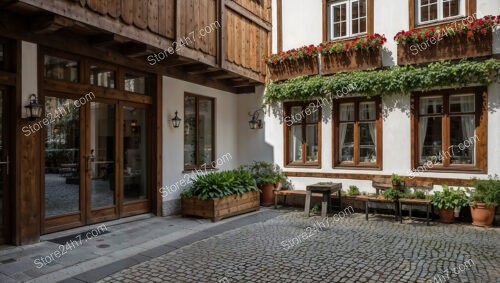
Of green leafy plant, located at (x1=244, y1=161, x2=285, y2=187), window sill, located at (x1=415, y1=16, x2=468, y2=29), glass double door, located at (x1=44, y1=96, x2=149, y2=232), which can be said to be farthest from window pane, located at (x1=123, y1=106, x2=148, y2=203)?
window sill, located at (x1=415, y1=16, x2=468, y2=29)

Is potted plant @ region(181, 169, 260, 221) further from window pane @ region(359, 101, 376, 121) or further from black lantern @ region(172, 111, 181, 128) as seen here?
window pane @ region(359, 101, 376, 121)

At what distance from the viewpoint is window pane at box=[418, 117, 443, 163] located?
817cm

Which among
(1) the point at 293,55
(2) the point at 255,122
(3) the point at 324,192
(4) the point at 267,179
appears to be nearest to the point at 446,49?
(1) the point at 293,55

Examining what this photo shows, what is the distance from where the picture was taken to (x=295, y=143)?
10047 millimetres

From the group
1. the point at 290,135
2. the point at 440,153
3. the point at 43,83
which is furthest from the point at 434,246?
the point at 43,83

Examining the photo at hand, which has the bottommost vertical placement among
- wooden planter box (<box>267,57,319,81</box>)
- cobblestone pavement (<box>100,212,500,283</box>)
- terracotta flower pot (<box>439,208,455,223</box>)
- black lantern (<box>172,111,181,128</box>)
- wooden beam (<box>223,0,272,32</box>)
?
cobblestone pavement (<box>100,212,500,283</box>)

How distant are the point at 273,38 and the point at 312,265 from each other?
7033 millimetres

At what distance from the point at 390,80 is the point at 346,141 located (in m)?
1.85

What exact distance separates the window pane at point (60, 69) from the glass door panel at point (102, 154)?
2.02ft

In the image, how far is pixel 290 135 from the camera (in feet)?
33.2

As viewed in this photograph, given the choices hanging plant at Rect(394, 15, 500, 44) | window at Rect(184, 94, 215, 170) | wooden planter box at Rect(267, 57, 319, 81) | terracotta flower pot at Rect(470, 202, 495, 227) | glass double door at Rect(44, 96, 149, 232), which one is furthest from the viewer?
wooden planter box at Rect(267, 57, 319, 81)

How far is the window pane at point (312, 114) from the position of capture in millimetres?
9617

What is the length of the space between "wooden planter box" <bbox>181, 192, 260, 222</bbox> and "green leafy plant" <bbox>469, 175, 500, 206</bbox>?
15.5ft

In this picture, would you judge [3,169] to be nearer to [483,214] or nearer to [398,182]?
[398,182]
